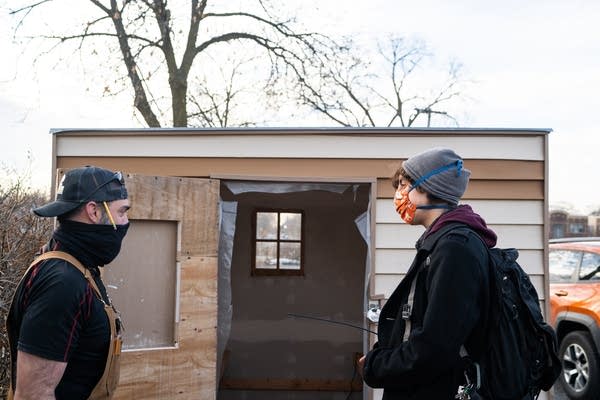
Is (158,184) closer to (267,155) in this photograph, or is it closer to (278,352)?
(267,155)

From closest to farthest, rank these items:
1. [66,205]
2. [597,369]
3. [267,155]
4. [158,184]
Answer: [66,205] → [158,184] → [267,155] → [597,369]

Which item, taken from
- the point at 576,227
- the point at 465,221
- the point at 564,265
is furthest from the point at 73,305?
the point at 576,227

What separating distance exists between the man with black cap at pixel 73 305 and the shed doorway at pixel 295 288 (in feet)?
16.4

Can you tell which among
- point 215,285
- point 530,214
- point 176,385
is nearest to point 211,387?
point 176,385

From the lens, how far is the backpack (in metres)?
1.87

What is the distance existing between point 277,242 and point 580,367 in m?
3.72

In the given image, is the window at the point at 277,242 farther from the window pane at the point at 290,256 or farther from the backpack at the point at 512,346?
the backpack at the point at 512,346

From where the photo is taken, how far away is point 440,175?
84.4 inches

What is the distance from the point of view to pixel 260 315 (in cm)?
756

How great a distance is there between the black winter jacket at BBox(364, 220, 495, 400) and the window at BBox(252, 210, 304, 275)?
5640 millimetres

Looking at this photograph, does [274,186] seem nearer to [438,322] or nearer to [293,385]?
[438,322]

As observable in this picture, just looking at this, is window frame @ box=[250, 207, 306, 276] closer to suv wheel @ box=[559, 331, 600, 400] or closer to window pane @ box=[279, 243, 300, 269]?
window pane @ box=[279, 243, 300, 269]

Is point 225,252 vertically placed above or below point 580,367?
above

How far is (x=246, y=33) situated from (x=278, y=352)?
8618 millimetres
